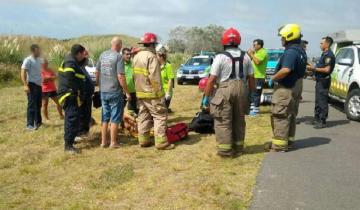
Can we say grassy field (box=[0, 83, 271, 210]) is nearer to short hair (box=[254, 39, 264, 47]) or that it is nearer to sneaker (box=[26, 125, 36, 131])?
sneaker (box=[26, 125, 36, 131])

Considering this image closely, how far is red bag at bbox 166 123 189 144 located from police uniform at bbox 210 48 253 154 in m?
1.50

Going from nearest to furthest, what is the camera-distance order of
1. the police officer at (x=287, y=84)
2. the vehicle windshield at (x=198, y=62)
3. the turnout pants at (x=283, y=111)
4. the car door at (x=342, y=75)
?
1. the police officer at (x=287, y=84)
2. the turnout pants at (x=283, y=111)
3. the car door at (x=342, y=75)
4. the vehicle windshield at (x=198, y=62)

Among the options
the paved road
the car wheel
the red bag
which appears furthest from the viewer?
the car wheel

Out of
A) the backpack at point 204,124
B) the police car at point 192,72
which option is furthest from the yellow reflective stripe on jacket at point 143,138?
the police car at point 192,72

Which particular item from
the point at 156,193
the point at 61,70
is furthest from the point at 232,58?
the point at 61,70

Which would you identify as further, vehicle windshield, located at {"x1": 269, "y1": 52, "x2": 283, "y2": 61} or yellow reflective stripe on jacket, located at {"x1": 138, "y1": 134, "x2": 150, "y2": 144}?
vehicle windshield, located at {"x1": 269, "y1": 52, "x2": 283, "y2": 61}

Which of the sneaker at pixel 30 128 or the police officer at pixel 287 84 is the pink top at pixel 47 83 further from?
the police officer at pixel 287 84

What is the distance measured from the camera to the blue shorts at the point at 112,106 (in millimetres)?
7949

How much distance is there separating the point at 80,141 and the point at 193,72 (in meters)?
15.4

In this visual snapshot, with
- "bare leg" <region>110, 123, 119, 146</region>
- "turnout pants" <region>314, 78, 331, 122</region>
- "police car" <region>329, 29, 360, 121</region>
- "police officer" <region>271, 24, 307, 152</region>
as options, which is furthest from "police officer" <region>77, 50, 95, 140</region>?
"police car" <region>329, 29, 360, 121</region>

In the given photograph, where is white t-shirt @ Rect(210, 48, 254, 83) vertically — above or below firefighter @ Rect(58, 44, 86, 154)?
above

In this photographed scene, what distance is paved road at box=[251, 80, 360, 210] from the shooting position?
205 inches

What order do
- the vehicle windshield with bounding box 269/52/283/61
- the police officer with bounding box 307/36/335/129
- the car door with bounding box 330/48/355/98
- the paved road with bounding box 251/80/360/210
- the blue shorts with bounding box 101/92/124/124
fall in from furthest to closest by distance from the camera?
the vehicle windshield with bounding box 269/52/283/61, the car door with bounding box 330/48/355/98, the police officer with bounding box 307/36/335/129, the blue shorts with bounding box 101/92/124/124, the paved road with bounding box 251/80/360/210

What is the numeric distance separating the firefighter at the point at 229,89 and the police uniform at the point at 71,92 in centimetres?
236
